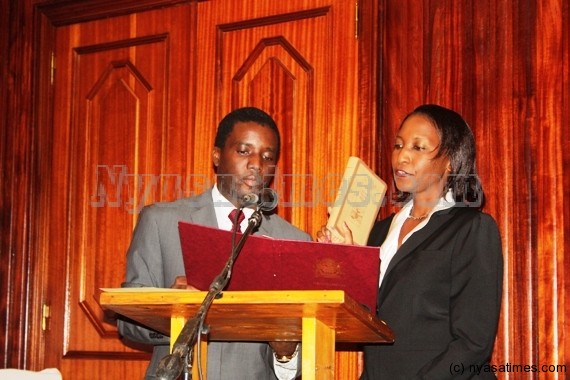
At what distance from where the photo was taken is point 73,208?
4309 mm

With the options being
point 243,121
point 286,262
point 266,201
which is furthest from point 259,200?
point 243,121

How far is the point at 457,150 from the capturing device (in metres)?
2.96

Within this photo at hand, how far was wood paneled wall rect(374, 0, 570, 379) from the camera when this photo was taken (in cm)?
308

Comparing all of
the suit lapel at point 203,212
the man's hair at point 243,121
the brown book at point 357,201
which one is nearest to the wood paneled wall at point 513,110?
the brown book at point 357,201

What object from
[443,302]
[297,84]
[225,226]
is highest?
[297,84]

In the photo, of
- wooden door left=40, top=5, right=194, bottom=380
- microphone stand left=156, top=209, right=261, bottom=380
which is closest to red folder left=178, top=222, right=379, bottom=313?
microphone stand left=156, top=209, right=261, bottom=380

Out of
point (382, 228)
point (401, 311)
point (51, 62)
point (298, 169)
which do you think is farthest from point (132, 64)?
point (401, 311)

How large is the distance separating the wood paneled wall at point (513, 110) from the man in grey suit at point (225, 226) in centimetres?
61

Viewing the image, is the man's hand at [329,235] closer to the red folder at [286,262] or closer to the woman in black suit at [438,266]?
the woman in black suit at [438,266]

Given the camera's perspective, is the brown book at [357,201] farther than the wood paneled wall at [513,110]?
No

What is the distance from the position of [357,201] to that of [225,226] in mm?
504

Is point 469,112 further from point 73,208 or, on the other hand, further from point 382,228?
point 73,208

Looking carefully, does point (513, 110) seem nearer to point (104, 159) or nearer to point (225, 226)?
point (225, 226)

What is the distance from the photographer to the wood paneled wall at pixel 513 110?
3.08 m
